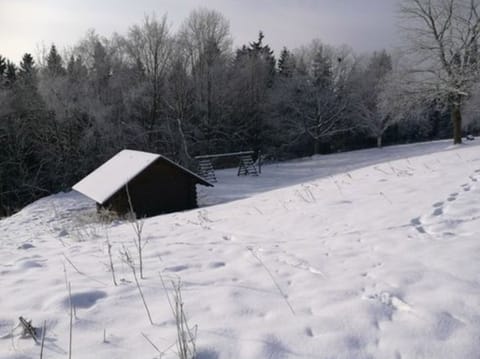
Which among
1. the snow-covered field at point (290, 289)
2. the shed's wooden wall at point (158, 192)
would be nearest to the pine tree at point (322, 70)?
the shed's wooden wall at point (158, 192)

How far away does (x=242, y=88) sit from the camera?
109 feet

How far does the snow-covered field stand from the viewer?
206 cm

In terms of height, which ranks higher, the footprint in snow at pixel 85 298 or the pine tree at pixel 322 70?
the pine tree at pixel 322 70

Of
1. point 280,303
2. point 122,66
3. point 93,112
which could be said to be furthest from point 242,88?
point 280,303

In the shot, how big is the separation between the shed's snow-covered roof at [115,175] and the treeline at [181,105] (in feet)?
29.0

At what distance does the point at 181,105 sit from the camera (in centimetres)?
2906

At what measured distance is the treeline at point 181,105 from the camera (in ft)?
76.9

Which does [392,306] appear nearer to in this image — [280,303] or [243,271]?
[280,303]

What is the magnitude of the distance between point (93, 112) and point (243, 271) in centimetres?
2357

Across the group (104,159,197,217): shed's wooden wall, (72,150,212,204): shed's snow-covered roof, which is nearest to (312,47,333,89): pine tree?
(104,159,197,217): shed's wooden wall

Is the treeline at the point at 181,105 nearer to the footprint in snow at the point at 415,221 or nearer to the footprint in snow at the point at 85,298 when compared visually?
the footprint in snow at the point at 415,221

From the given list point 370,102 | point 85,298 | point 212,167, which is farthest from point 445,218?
point 370,102

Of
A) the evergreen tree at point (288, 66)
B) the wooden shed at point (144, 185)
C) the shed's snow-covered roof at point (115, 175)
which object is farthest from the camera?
the evergreen tree at point (288, 66)

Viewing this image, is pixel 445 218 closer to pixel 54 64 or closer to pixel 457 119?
pixel 457 119
